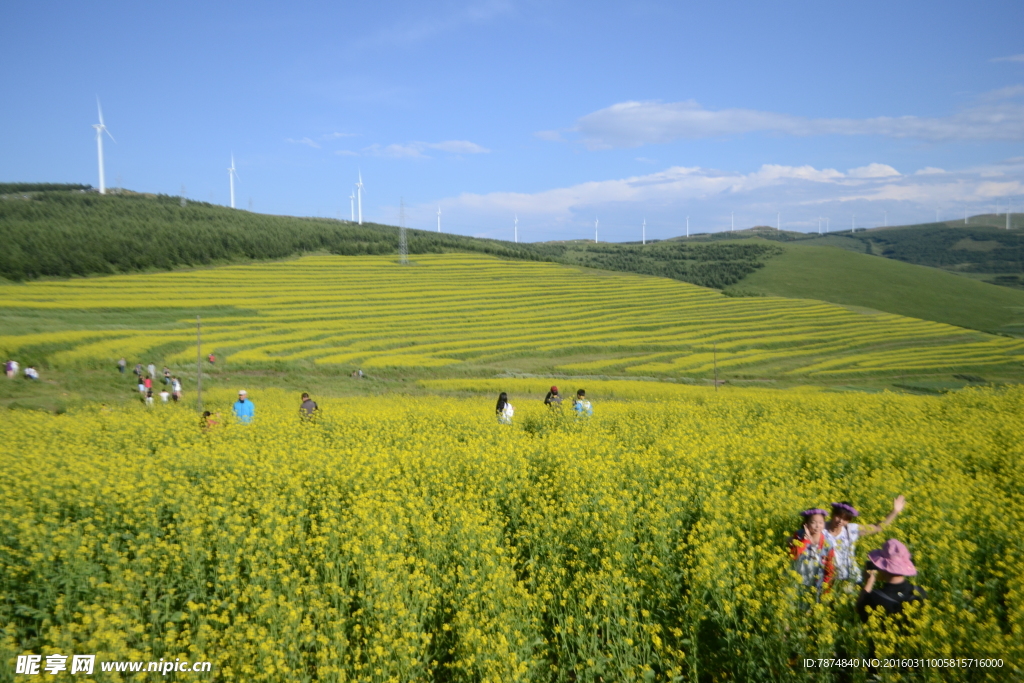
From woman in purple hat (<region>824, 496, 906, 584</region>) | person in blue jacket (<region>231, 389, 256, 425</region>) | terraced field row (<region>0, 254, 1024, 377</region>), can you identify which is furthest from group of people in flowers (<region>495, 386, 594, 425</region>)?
terraced field row (<region>0, 254, 1024, 377</region>)

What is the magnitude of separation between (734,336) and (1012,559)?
6752 centimetres

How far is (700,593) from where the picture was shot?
550cm

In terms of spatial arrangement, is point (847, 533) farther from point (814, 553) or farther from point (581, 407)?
point (581, 407)

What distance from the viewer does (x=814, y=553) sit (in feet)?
19.7

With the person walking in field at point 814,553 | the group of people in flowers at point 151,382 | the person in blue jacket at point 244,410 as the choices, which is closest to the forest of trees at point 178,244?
the group of people in flowers at point 151,382

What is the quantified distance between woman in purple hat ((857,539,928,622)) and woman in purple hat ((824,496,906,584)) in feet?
0.88

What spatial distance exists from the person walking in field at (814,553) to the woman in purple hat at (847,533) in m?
0.08

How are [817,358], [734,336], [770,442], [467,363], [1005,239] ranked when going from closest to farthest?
[770,442], [467,363], [817,358], [734,336], [1005,239]

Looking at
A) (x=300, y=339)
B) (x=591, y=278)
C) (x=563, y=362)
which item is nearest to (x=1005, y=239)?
(x=591, y=278)

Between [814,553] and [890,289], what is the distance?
4726 inches

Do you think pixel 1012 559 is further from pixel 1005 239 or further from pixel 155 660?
pixel 1005 239

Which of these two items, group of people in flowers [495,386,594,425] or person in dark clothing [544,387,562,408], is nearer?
group of people in flowers [495,386,594,425]

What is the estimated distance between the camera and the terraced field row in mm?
51688

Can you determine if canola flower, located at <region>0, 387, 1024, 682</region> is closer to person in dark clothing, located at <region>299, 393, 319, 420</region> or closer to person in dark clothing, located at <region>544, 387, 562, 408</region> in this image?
person in dark clothing, located at <region>299, 393, 319, 420</region>
